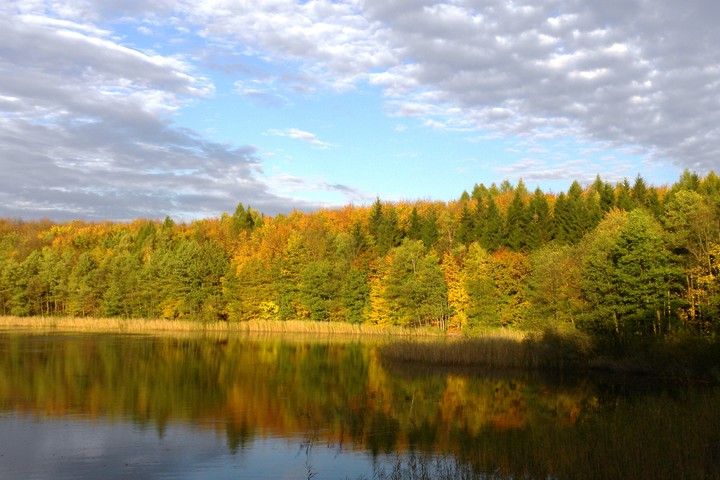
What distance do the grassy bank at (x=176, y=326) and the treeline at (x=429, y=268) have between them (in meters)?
3.36

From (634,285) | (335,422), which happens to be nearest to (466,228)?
(634,285)

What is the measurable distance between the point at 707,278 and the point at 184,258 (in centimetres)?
5859

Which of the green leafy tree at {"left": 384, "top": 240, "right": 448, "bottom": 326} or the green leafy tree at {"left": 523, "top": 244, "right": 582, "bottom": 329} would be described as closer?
the green leafy tree at {"left": 523, "top": 244, "right": 582, "bottom": 329}

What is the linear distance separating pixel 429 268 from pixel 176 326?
1134 inches

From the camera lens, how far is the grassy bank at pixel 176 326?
2330 inches

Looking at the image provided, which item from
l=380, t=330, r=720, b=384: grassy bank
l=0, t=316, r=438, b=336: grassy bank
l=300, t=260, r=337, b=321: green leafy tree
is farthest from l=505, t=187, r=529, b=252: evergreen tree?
l=380, t=330, r=720, b=384: grassy bank

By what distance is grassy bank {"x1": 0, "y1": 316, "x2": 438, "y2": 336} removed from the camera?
5919 cm

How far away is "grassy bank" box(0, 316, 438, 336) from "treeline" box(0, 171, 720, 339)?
3.36 metres

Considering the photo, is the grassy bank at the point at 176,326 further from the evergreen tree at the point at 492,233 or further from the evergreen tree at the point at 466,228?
the evergreen tree at the point at 466,228

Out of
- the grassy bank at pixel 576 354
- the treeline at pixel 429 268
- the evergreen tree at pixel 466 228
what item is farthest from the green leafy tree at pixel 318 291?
the grassy bank at pixel 576 354

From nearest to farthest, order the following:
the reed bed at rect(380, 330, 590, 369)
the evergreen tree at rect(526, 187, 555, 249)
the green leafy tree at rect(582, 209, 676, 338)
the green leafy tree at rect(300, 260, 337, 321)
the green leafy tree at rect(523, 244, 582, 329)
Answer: the green leafy tree at rect(582, 209, 676, 338) → the reed bed at rect(380, 330, 590, 369) → the green leafy tree at rect(523, 244, 582, 329) → the evergreen tree at rect(526, 187, 555, 249) → the green leafy tree at rect(300, 260, 337, 321)

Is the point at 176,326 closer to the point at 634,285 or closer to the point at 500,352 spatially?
the point at 500,352

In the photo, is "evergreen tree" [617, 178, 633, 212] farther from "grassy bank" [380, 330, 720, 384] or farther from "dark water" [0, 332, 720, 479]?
"dark water" [0, 332, 720, 479]

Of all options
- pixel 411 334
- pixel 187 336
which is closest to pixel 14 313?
pixel 187 336
